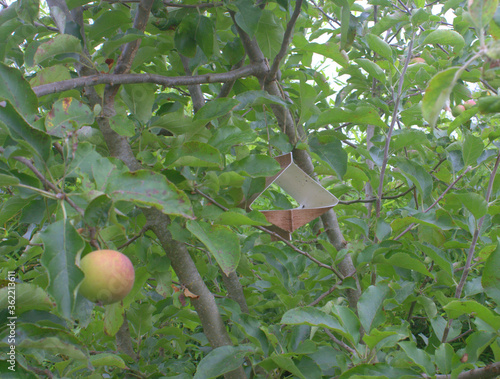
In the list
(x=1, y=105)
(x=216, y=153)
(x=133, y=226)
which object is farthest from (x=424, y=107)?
(x=133, y=226)

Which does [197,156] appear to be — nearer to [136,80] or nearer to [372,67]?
[136,80]

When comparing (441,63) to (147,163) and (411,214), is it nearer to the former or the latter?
(411,214)

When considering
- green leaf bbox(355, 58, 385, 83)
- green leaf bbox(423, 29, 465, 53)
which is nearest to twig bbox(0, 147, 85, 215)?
green leaf bbox(355, 58, 385, 83)

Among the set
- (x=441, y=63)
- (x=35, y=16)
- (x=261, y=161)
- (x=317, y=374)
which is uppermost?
(x=35, y=16)

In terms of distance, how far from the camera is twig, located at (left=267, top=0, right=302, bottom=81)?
871 mm

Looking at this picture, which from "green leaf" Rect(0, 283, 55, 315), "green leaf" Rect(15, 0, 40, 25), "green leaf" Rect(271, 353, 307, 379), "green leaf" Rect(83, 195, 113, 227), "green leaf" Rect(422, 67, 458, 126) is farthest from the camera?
"green leaf" Rect(15, 0, 40, 25)

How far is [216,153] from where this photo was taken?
2.46 feet

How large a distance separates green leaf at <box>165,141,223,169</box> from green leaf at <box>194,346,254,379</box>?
386 millimetres

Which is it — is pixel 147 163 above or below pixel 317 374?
above

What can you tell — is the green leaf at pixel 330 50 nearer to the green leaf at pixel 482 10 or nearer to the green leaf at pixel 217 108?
the green leaf at pixel 217 108

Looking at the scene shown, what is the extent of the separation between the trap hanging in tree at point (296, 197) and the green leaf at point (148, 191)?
38cm

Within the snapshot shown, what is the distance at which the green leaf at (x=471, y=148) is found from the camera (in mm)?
975

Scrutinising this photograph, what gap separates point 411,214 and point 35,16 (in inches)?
36.6

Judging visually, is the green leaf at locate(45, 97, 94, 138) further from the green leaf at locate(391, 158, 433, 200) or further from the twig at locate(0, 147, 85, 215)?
the green leaf at locate(391, 158, 433, 200)
